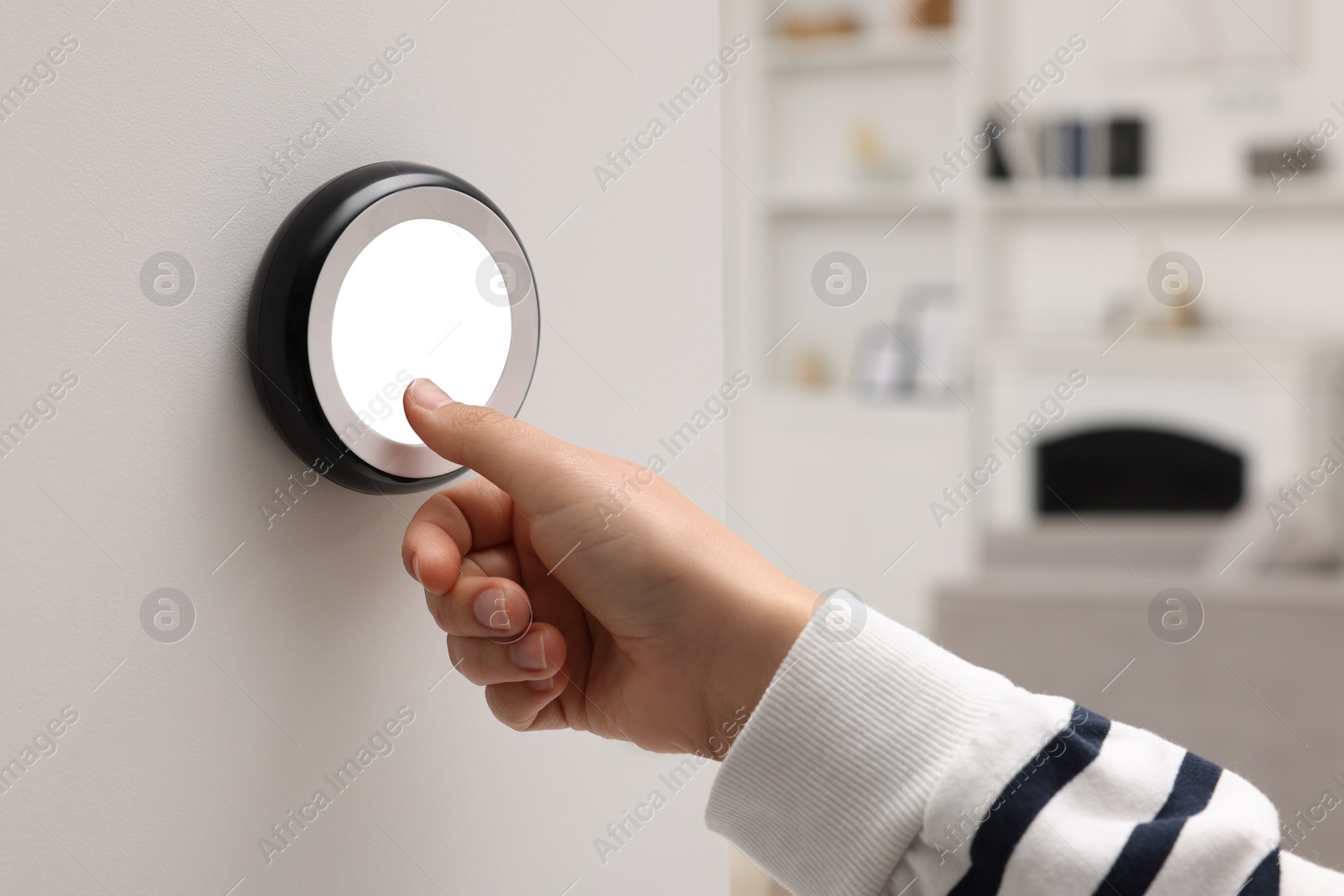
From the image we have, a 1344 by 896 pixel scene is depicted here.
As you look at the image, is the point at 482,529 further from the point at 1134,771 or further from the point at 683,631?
the point at 1134,771

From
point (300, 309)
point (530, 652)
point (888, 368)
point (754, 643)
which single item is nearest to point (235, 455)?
point (300, 309)

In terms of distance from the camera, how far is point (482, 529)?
479 mm

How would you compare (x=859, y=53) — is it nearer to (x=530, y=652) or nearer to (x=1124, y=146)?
(x=1124, y=146)

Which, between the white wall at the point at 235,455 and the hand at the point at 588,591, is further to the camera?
the hand at the point at 588,591

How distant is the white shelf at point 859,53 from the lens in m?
3.97

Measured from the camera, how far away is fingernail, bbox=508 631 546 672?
17.6 inches

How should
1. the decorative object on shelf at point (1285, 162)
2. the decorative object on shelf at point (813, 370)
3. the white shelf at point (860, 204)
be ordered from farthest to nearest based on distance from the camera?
1. the decorative object on shelf at point (813, 370)
2. the white shelf at point (860, 204)
3. the decorative object on shelf at point (1285, 162)

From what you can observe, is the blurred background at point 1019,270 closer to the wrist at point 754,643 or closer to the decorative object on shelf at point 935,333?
the decorative object on shelf at point 935,333

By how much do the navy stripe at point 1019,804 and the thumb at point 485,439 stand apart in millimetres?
225

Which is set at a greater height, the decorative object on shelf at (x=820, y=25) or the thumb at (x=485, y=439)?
the thumb at (x=485, y=439)

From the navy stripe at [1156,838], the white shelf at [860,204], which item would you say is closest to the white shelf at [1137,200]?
the white shelf at [860,204]

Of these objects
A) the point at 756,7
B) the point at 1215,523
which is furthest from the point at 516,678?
the point at 756,7

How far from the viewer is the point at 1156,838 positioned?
1.47ft

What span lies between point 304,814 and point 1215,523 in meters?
2.90
